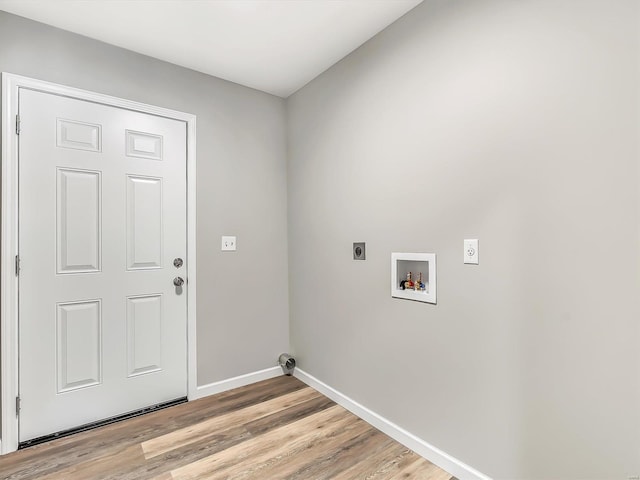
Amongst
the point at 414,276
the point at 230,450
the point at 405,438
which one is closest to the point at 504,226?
the point at 414,276

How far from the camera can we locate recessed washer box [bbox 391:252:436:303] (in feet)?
5.62

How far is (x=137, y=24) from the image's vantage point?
75.6 inches

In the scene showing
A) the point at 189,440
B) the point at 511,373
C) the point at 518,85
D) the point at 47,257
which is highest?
the point at 518,85

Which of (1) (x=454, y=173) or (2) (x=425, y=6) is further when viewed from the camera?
(2) (x=425, y=6)

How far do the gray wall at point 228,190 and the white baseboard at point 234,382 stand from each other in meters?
0.04

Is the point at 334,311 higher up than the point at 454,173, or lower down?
lower down

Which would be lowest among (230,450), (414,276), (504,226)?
(230,450)

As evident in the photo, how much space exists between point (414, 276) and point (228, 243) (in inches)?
57.4

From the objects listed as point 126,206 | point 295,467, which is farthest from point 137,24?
point 295,467

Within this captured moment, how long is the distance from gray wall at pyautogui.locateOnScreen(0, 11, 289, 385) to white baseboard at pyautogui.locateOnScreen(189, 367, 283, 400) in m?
0.04

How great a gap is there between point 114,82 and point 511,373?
2.79 meters

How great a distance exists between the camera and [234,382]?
102 inches

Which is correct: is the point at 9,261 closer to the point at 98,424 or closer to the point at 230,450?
the point at 98,424

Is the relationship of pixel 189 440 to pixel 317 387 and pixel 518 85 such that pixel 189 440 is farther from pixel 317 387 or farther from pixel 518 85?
pixel 518 85
